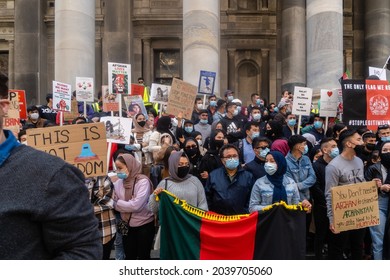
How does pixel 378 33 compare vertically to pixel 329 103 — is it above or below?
above

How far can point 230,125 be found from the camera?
11.9m

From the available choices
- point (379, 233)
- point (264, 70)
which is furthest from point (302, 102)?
point (264, 70)

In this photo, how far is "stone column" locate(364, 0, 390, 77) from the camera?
2401cm

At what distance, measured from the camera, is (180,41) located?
Answer: 25.5 metres

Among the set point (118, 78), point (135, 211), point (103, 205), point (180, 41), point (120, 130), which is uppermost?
point (180, 41)

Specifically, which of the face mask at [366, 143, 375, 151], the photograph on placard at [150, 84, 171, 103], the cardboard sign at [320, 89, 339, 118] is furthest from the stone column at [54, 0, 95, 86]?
the face mask at [366, 143, 375, 151]

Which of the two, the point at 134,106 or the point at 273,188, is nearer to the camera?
the point at 273,188

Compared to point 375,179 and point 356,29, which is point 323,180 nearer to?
point 375,179

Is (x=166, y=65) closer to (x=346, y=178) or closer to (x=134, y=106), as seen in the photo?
(x=134, y=106)

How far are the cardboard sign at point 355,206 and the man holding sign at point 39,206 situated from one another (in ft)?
16.9

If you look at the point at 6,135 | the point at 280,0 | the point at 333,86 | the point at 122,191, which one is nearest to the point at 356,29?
the point at 280,0

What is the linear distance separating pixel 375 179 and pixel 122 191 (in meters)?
3.34

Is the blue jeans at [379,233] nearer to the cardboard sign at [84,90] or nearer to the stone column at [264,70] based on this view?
the cardboard sign at [84,90]

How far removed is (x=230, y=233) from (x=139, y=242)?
1310 millimetres
